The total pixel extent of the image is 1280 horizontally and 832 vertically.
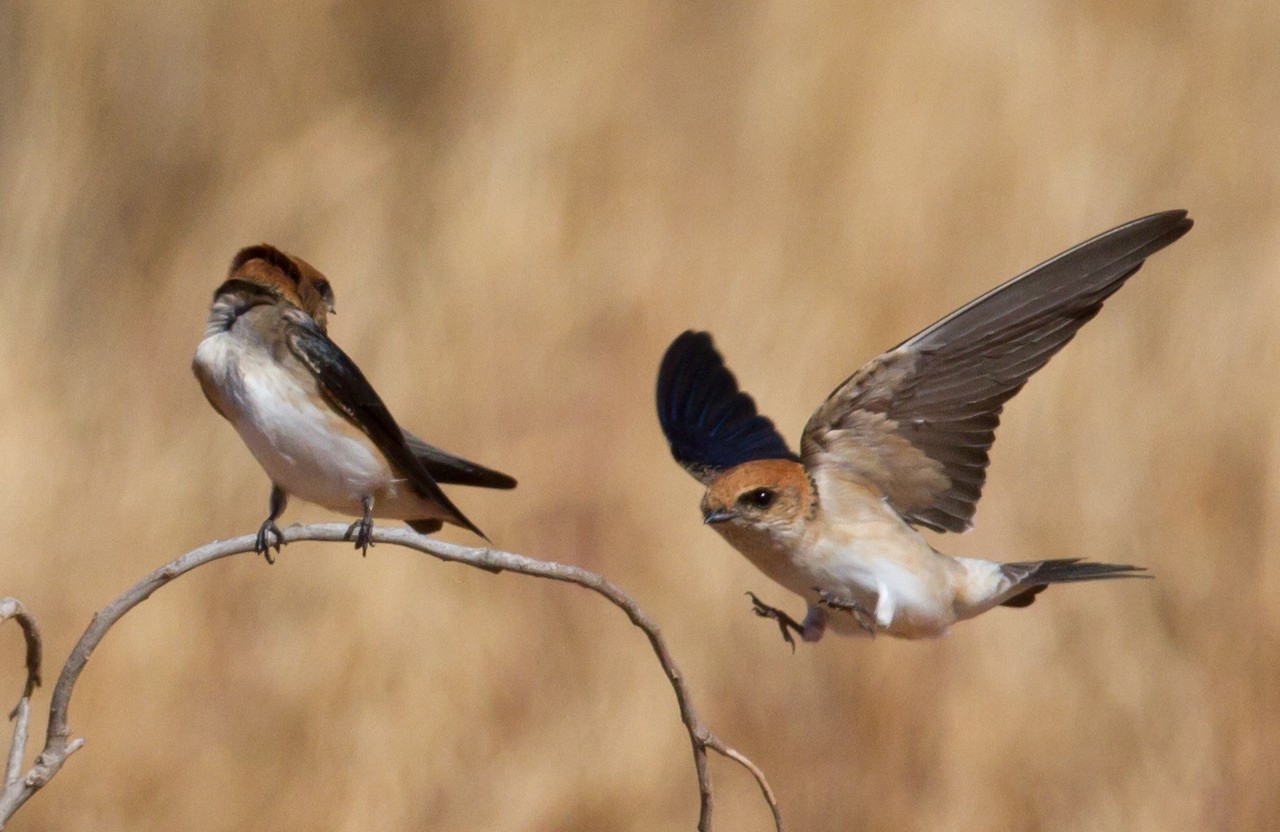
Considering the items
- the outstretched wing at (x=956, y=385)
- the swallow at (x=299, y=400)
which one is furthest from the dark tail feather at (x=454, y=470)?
the outstretched wing at (x=956, y=385)

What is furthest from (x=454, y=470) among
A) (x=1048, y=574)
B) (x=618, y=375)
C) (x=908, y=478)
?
(x=618, y=375)

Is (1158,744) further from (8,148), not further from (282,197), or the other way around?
(8,148)

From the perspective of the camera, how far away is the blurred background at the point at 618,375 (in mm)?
3572

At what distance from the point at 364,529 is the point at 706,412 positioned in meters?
1.03

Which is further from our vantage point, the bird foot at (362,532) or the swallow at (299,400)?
the swallow at (299,400)

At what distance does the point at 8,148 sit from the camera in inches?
142

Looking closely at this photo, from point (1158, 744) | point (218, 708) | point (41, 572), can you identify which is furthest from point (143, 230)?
point (1158, 744)

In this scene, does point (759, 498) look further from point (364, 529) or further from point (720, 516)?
point (364, 529)

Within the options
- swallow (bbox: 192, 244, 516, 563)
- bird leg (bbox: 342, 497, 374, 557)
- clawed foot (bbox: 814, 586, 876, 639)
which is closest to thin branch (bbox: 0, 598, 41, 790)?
bird leg (bbox: 342, 497, 374, 557)

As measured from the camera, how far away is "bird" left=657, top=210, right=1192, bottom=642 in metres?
1.93

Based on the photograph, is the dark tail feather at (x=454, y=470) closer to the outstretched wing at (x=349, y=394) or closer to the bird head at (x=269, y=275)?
the outstretched wing at (x=349, y=394)

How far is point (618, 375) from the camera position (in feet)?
12.1

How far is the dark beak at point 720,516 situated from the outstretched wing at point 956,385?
0.20 m

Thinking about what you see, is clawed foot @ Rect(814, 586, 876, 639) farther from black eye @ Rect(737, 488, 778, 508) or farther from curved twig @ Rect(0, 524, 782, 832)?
curved twig @ Rect(0, 524, 782, 832)
